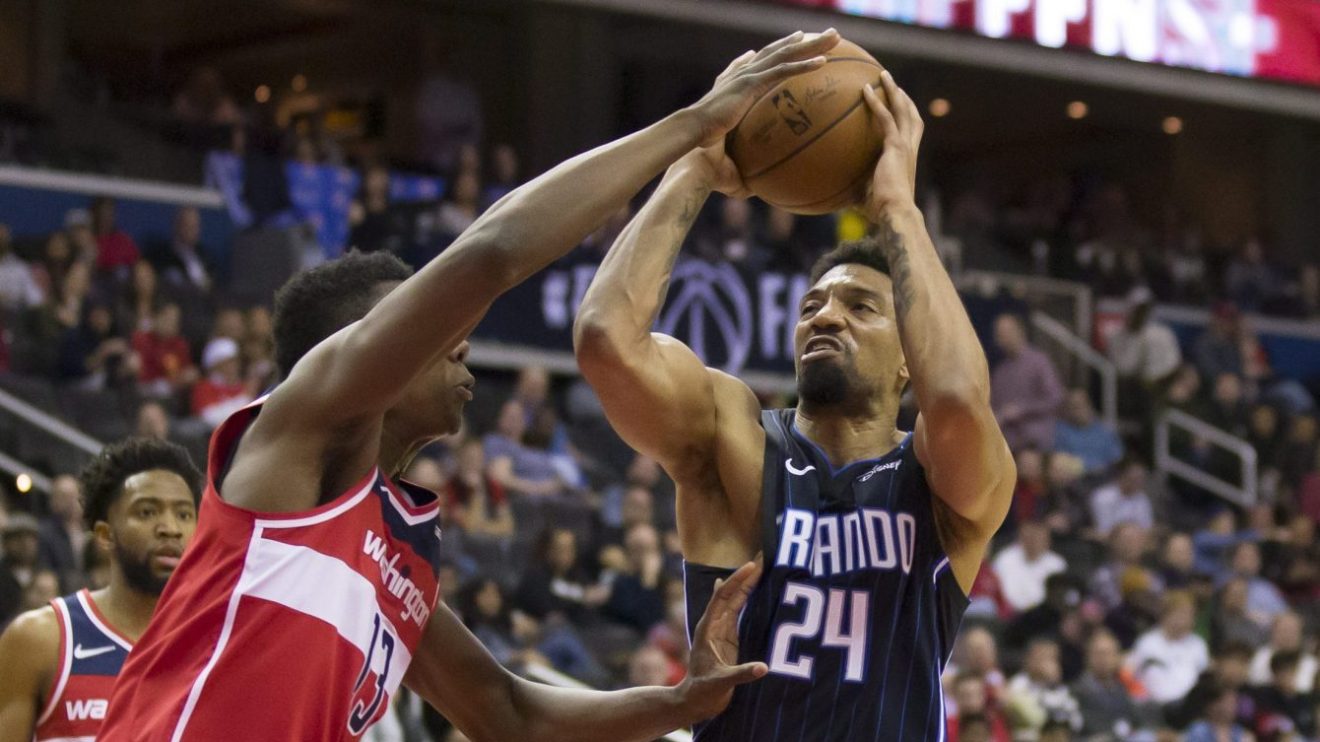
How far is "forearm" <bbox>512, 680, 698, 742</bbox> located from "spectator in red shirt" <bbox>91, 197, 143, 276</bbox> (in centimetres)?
839

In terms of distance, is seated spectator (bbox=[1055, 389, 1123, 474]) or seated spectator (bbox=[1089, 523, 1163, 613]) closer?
seated spectator (bbox=[1089, 523, 1163, 613])

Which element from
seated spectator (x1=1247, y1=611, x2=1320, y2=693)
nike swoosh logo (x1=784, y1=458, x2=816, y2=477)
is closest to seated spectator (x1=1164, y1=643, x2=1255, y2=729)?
seated spectator (x1=1247, y1=611, x2=1320, y2=693)

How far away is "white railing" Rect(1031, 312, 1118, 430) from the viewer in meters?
16.5

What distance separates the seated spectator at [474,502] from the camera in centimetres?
1075

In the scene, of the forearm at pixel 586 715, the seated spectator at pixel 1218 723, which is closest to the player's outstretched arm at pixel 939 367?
the forearm at pixel 586 715

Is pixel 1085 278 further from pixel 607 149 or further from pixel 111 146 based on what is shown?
pixel 607 149

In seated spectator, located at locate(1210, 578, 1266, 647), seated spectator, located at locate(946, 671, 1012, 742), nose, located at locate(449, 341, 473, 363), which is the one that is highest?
nose, located at locate(449, 341, 473, 363)

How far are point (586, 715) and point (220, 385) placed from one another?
704 cm

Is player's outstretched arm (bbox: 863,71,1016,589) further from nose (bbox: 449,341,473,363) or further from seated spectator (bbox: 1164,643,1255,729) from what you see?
seated spectator (bbox: 1164,643,1255,729)

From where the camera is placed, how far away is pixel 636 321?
13.1ft

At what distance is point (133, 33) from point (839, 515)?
54.8 feet

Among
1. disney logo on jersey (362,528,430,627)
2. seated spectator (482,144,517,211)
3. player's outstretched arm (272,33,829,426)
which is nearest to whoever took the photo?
player's outstretched arm (272,33,829,426)

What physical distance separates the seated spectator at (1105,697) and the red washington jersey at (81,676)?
762cm

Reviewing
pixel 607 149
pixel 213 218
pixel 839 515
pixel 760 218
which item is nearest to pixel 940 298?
pixel 839 515
